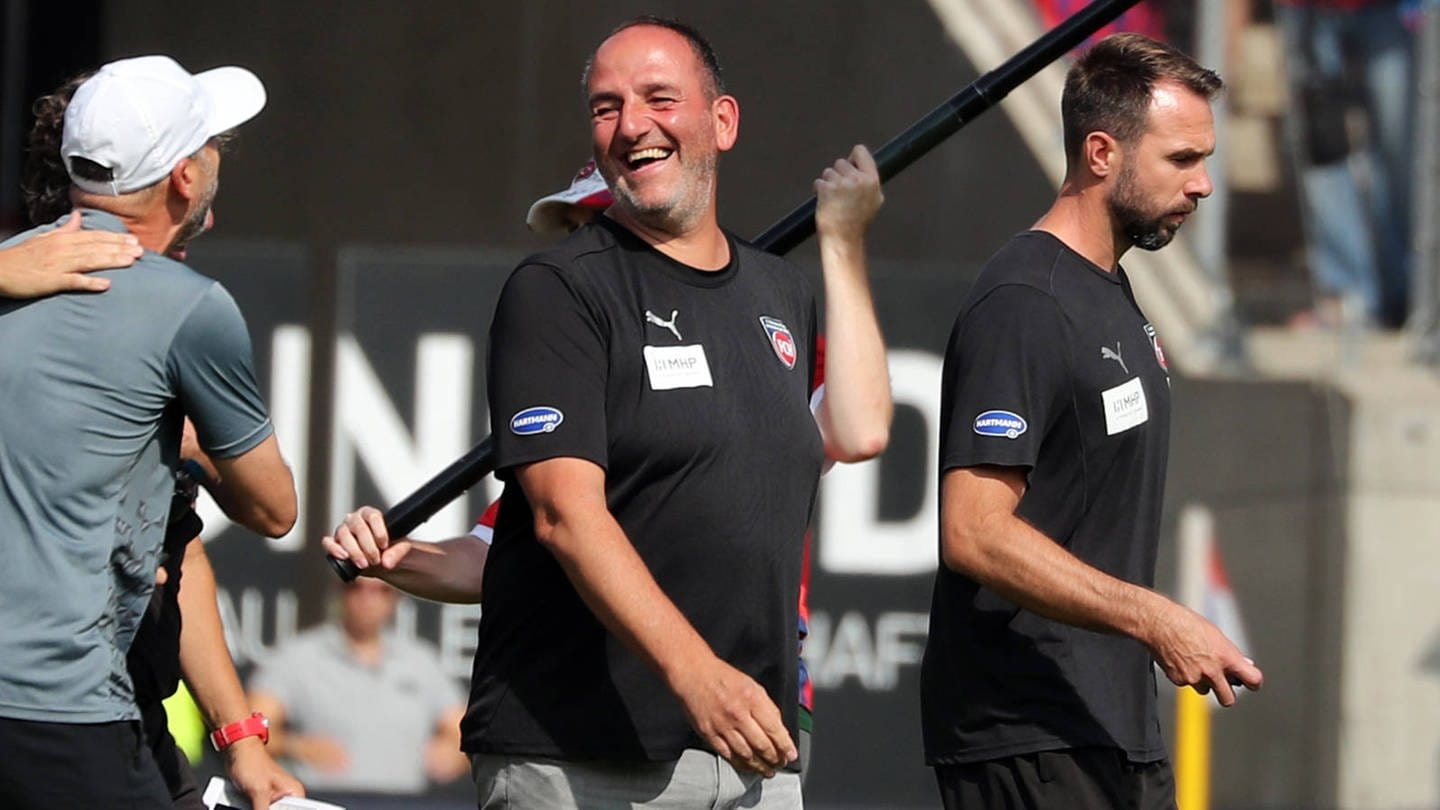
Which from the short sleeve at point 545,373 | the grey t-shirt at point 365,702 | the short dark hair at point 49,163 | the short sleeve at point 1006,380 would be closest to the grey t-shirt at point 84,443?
the short sleeve at point 545,373

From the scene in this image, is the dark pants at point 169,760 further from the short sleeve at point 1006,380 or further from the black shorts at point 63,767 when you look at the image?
the short sleeve at point 1006,380

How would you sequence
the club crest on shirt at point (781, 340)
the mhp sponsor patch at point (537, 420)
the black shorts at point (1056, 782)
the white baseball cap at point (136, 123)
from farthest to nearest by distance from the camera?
the black shorts at point (1056, 782)
the club crest on shirt at point (781, 340)
the white baseball cap at point (136, 123)
the mhp sponsor patch at point (537, 420)

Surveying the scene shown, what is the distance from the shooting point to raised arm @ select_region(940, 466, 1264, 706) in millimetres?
3248

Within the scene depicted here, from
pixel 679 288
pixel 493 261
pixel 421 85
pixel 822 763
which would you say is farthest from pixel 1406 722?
pixel 679 288

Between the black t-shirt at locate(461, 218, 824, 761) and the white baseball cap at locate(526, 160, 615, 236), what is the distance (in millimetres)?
521

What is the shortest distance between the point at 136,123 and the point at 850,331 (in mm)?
1194

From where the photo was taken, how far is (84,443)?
3.19 m

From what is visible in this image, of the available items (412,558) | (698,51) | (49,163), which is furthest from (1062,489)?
(49,163)

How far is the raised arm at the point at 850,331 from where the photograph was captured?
370 centimetres

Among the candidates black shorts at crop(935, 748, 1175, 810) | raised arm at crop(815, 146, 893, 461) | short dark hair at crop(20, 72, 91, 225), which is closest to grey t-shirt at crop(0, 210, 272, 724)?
short dark hair at crop(20, 72, 91, 225)

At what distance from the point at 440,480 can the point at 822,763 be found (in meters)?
4.53

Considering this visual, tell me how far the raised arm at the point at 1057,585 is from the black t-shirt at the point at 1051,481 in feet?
0.20

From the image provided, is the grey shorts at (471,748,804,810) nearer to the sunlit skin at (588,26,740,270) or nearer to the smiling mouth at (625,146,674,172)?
the sunlit skin at (588,26,740,270)

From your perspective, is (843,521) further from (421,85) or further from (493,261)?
(421,85)
